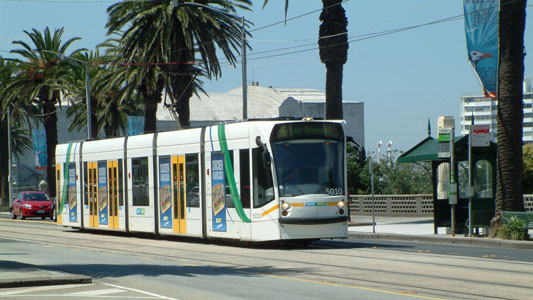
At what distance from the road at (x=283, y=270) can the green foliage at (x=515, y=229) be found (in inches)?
68.5

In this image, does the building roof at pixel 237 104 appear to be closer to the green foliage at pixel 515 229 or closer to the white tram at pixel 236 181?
the white tram at pixel 236 181

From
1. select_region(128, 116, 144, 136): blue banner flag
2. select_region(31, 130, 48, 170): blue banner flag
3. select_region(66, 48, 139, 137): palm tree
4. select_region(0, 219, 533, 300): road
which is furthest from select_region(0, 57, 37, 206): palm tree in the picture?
select_region(0, 219, 533, 300): road

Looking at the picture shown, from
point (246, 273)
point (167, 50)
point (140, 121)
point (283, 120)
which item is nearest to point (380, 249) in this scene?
point (283, 120)

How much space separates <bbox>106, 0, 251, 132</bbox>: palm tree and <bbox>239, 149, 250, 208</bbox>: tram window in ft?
51.5

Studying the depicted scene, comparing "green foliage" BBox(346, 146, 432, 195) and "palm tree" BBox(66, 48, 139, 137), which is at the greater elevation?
"palm tree" BBox(66, 48, 139, 137)

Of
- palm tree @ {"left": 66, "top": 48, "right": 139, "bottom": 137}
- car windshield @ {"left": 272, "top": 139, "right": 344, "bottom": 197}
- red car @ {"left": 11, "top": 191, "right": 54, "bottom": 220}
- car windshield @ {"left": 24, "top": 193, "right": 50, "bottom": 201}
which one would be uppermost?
palm tree @ {"left": 66, "top": 48, "right": 139, "bottom": 137}

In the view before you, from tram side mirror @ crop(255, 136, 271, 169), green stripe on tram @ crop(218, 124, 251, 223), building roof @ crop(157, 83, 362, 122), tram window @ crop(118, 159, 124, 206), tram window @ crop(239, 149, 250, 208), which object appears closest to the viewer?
tram side mirror @ crop(255, 136, 271, 169)

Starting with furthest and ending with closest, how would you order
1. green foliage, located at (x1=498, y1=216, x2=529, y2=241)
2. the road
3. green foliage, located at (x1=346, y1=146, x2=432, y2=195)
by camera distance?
1. green foliage, located at (x1=346, y1=146, x2=432, y2=195)
2. green foliage, located at (x1=498, y1=216, x2=529, y2=241)
3. the road

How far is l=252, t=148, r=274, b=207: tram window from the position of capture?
20.5m

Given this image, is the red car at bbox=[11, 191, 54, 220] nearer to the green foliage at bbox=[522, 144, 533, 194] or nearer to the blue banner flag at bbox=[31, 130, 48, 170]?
the blue banner flag at bbox=[31, 130, 48, 170]

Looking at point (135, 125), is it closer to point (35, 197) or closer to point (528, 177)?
point (35, 197)

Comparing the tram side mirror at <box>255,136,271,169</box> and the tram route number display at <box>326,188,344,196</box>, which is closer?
the tram side mirror at <box>255,136,271,169</box>

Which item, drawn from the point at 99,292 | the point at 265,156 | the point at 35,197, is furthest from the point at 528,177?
the point at 99,292

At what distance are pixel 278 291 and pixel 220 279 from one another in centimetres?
208
